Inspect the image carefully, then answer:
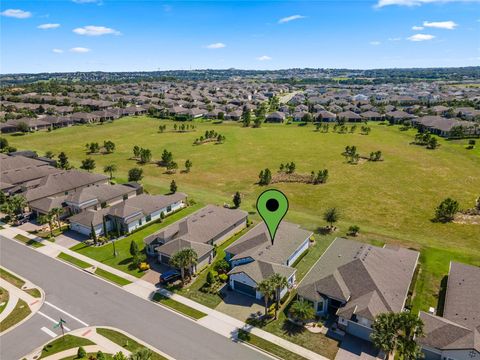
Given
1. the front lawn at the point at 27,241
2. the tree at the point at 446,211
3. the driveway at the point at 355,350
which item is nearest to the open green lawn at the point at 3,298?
the front lawn at the point at 27,241

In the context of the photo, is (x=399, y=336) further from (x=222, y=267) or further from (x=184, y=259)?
(x=184, y=259)

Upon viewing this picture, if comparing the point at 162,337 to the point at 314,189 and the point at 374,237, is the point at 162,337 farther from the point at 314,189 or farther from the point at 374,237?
the point at 314,189

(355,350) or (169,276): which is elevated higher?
(169,276)

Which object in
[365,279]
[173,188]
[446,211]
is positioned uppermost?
[173,188]

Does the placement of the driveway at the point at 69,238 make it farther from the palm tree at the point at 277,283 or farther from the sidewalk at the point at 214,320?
the palm tree at the point at 277,283

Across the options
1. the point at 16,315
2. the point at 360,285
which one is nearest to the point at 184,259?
the point at 16,315

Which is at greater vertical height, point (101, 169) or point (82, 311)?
point (101, 169)

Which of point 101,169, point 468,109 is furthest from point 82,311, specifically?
point 468,109
